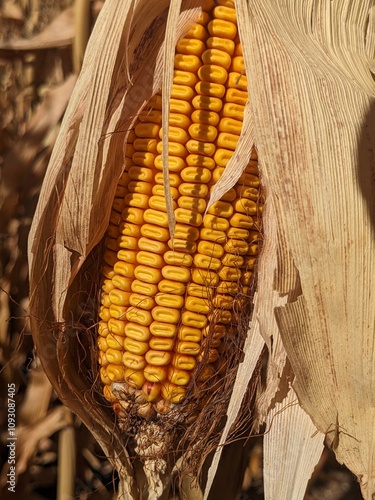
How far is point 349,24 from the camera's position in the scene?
2.47 feet

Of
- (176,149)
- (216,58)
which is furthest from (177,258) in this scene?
(216,58)

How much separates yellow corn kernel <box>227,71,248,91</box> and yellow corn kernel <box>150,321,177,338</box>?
26 centimetres

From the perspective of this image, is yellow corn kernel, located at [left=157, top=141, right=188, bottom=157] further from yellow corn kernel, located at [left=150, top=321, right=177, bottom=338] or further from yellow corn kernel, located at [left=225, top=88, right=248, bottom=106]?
yellow corn kernel, located at [left=150, top=321, right=177, bottom=338]

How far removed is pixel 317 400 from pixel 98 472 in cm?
49

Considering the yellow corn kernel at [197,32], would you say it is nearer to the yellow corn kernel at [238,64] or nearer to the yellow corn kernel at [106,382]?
the yellow corn kernel at [238,64]

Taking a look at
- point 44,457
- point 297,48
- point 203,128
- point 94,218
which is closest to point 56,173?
point 94,218

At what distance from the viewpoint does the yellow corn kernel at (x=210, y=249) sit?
0.77m

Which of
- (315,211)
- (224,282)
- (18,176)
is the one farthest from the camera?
(18,176)

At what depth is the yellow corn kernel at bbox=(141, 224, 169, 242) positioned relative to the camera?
77 centimetres

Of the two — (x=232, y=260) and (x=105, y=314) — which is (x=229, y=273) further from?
(x=105, y=314)

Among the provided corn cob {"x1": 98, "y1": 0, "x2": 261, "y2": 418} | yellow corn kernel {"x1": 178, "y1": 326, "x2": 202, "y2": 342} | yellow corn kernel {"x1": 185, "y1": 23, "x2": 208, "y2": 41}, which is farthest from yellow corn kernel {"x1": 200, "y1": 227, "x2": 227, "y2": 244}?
yellow corn kernel {"x1": 185, "y1": 23, "x2": 208, "y2": 41}

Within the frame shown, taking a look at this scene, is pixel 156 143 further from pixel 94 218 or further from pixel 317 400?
pixel 317 400

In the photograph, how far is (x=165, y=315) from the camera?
771 mm

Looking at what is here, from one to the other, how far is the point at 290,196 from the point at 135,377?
0.89 feet
